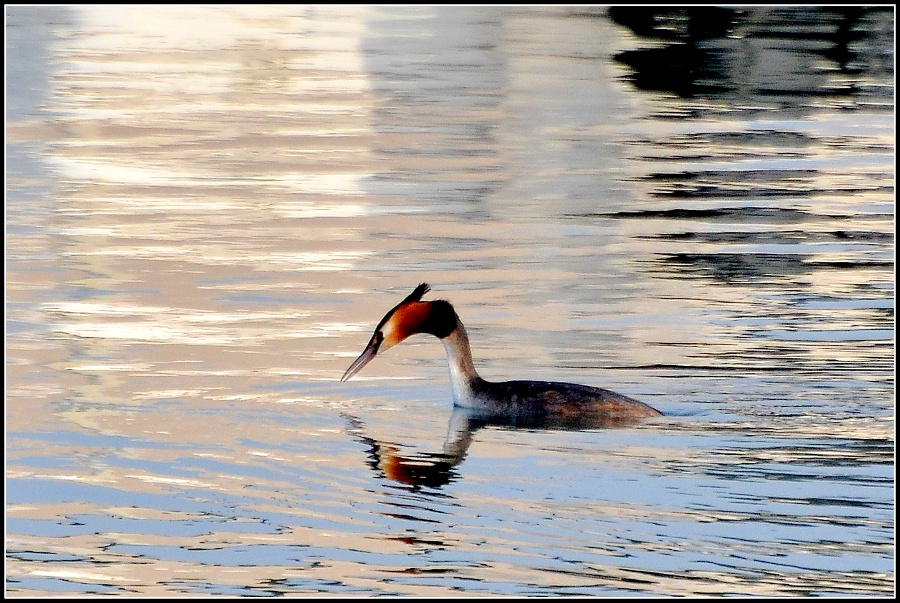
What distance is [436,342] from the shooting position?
1491 centimetres

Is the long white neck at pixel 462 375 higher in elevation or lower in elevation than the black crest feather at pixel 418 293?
lower

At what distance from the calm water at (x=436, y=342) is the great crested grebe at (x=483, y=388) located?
0.23 meters

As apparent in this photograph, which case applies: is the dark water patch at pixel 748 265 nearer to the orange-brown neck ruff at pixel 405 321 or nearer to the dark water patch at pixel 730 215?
the dark water patch at pixel 730 215

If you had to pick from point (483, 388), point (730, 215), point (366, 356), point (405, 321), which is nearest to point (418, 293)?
point (405, 321)

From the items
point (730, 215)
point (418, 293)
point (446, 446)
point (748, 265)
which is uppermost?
point (418, 293)

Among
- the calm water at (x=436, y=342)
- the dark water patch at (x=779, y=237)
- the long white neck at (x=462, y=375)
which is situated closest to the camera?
the calm water at (x=436, y=342)

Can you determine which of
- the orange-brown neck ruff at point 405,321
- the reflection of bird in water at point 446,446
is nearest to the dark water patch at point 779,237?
the orange-brown neck ruff at point 405,321

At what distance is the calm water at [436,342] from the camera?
9.72 metres

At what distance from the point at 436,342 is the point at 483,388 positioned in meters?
2.16

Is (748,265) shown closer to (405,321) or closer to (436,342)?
(436,342)

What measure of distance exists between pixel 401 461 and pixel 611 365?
9.08 ft

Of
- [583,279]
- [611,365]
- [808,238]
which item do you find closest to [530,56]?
[808,238]

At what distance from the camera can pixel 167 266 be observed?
16.9 metres

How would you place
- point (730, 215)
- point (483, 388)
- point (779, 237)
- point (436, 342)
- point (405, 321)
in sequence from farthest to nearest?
point (730, 215) → point (779, 237) → point (436, 342) → point (405, 321) → point (483, 388)
